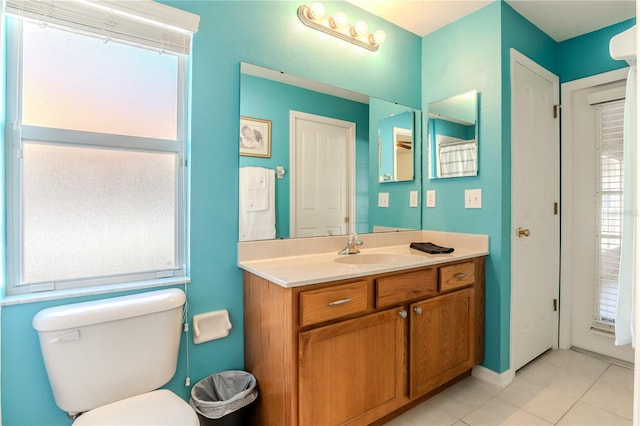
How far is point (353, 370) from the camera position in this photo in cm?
144

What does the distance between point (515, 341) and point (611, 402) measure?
1.70 feet

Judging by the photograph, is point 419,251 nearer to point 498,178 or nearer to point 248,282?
point 498,178

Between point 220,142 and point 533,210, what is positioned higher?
point 220,142

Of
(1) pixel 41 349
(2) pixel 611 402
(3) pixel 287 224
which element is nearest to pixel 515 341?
(2) pixel 611 402

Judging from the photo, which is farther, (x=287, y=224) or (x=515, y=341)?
(x=515, y=341)

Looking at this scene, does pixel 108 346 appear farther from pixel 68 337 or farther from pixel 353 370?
pixel 353 370

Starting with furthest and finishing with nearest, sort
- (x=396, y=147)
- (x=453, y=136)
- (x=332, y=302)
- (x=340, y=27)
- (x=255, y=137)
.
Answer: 1. (x=396, y=147)
2. (x=453, y=136)
3. (x=340, y=27)
4. (x=255, y=137)
5. (x=332, y=302)

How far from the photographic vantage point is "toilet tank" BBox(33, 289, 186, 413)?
3.76 ft

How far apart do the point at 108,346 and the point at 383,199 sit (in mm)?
1726

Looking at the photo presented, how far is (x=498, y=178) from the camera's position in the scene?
2.02 m

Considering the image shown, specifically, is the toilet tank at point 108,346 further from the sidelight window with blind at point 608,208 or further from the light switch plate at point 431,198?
the sidelight window with blind at point 608,208

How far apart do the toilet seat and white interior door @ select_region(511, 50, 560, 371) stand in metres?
1.95

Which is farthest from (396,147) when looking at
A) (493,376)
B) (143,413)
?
(143,413)

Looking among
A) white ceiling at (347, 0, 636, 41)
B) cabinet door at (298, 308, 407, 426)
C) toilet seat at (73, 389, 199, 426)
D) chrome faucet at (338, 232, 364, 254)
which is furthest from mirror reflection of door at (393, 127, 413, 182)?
toilet seat at (73, 389, 199, 426)
